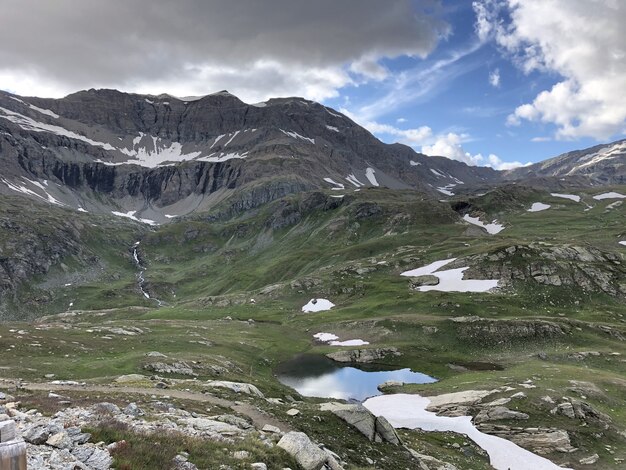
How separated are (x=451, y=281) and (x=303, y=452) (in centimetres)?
11497

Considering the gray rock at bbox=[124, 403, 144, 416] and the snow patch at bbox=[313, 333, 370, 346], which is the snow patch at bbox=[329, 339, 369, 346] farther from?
the gray rock at bbox=[124, 403, 144, 416]

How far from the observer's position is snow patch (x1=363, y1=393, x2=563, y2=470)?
39.7 m

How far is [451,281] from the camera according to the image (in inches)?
5015

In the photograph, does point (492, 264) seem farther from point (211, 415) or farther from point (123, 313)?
point (123, 313)

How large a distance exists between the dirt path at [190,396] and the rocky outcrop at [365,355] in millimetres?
57022

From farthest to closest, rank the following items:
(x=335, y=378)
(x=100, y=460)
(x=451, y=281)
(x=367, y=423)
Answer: (x=451, y=281) → (x=335, y=378) → (x=367, y=423) → (x=100, y=460)

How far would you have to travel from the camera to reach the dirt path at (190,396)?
28.0 meters

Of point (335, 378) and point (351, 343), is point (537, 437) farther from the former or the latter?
point (351, 343)

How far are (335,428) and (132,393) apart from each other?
14.5 meters

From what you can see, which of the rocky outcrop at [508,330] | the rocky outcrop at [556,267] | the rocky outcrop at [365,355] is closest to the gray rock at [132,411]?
the rocky outcrop at [365,355]

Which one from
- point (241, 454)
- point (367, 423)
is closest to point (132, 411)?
point (241, 454)

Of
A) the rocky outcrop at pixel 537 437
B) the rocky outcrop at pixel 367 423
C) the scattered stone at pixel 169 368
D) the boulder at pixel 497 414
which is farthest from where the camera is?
the scattered stone at pixel 169 368

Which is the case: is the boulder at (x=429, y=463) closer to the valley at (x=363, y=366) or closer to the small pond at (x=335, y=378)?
the valley at (x=363, y=366)

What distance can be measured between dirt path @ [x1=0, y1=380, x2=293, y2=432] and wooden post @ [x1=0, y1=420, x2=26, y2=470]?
19.0 metres
